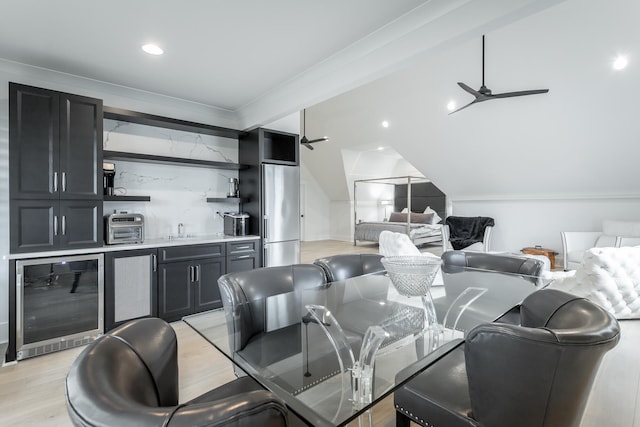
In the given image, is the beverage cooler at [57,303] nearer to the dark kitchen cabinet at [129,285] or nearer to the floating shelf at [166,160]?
the dark kitchen cabinet at [129,285]

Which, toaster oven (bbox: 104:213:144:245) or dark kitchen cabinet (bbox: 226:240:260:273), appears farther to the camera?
dark kitchen cabinet (bbox: 226:240:260:273)

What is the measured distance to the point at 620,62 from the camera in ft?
12.4

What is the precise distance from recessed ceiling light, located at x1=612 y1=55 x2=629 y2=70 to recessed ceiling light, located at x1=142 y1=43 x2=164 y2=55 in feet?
16.5

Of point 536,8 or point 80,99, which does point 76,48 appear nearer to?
point 80,99

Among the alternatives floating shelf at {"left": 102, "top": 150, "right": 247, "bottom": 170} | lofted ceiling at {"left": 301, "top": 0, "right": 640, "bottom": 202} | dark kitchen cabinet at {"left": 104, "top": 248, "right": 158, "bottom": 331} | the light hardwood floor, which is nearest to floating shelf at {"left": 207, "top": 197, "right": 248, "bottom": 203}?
floating shelf at {"left": 102, "top": 150, "right": 247, "bottom": 170}

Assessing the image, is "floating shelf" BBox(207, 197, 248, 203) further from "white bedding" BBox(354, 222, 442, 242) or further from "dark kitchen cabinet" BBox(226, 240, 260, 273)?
"white bedding" BBox(354, 222, 442, 242)

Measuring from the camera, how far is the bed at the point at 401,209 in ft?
27.8

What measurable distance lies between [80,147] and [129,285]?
1361 millimetres

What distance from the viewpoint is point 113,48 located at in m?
2.61

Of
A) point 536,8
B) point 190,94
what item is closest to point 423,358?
point 536,8

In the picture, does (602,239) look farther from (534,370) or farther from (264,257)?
(534,370)

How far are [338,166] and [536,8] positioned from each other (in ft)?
23.4

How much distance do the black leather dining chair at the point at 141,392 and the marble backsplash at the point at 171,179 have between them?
9.85 ft

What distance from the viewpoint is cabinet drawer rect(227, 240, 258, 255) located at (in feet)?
12.2
